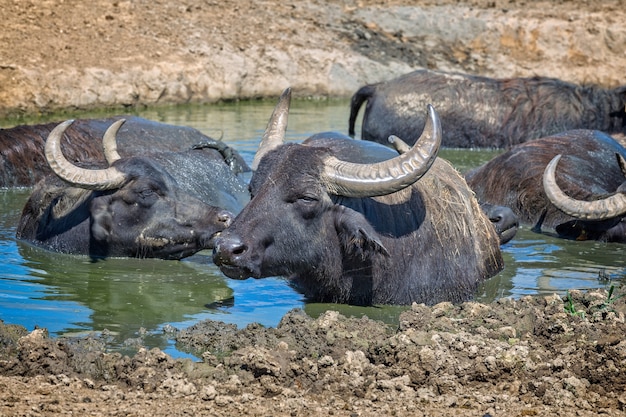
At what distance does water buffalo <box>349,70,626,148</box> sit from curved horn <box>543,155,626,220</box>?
592 centimetres

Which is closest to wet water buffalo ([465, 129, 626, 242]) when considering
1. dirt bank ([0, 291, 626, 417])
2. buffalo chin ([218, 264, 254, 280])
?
dirt bank ([0, 291, 626, 417])

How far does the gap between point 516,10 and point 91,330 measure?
2033 cm

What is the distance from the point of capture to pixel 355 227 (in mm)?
6930

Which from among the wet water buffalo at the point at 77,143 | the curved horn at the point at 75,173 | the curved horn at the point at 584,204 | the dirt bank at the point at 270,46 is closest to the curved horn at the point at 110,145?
the curved horn at the point at 75,173

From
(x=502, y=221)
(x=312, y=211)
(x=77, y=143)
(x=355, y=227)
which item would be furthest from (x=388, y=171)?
(x=77, y=143)

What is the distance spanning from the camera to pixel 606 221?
10.0 metres

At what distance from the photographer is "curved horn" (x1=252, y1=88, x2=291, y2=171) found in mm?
7482

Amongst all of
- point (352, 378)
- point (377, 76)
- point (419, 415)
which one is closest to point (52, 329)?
point (352, 378)

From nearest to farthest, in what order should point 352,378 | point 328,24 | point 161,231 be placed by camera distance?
point 352,378, point 161,231, point 328,24

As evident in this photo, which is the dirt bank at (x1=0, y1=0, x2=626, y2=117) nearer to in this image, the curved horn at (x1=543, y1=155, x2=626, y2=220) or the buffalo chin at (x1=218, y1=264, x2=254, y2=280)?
the curved horn at (x1=543, y1=155, x2=626, y2=220)

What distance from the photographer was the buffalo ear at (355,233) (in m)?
6.91

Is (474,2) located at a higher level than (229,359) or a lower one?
higher

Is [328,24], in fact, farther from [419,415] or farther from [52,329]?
[419,415]

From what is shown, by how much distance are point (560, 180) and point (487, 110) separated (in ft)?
18.1
